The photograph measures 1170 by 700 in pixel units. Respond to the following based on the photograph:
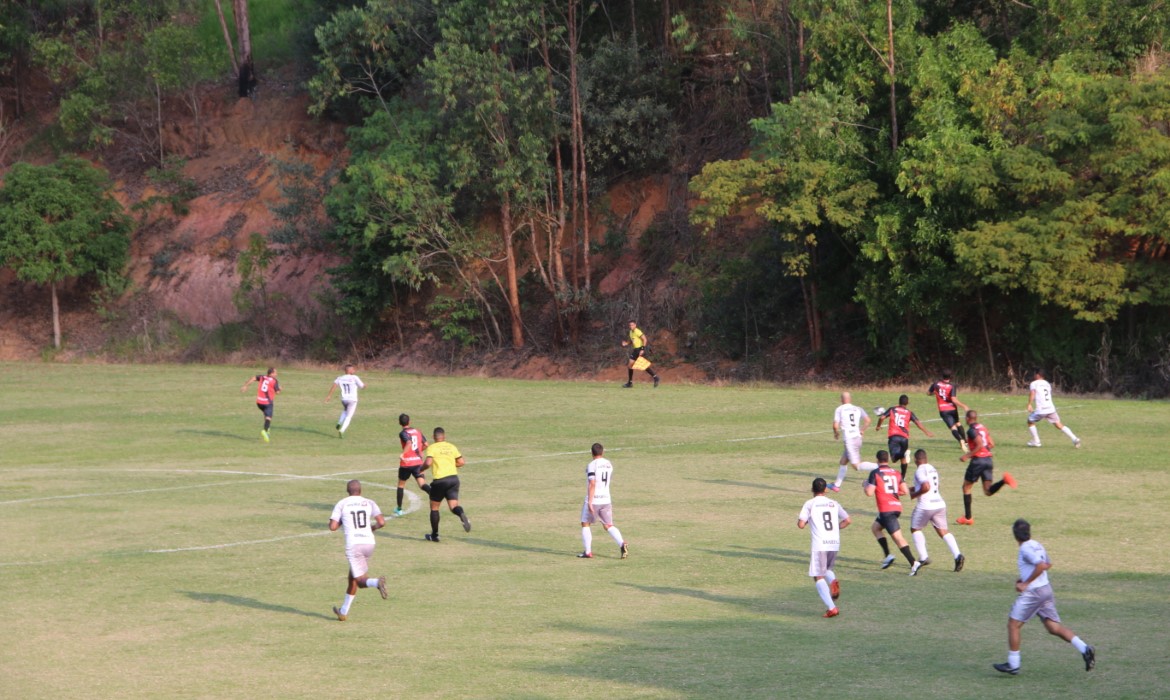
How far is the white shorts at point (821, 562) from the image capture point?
15719 millimetres

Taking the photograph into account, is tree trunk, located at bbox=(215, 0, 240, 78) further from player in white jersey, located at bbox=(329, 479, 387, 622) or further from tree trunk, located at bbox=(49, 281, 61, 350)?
player in white jersey, located at bbox=(329, 479, 387, 622)

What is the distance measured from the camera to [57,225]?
6644 cm

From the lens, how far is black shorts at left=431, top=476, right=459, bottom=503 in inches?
829

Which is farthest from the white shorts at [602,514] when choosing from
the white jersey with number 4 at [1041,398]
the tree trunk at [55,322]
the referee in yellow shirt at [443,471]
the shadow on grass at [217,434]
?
the tree trunk at [55,322]

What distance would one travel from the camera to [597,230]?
61.5 m

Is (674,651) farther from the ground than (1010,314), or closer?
closer

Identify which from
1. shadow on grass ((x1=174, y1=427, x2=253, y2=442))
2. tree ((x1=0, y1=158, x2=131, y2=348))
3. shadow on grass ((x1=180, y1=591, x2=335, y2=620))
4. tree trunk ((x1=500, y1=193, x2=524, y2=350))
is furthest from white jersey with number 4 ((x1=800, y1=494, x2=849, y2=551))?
tree ((x1=0, y1=158, x2=131, y2=348))

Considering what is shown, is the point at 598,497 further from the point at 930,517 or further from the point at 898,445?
the point at 898,445

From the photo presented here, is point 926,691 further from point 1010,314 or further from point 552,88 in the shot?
point 552,88

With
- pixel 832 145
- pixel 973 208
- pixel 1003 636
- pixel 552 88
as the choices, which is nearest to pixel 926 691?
pixel 1003 636

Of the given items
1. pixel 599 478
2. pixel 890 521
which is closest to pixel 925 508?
pixel 890 521

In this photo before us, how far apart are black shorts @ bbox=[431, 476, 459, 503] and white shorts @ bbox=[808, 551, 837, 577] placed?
23.5 ft

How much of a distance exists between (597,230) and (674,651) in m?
47.7

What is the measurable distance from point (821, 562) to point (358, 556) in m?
5.71
